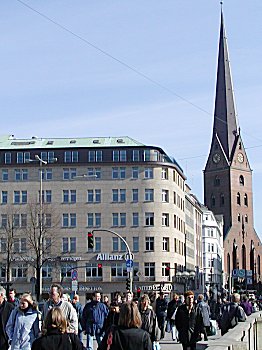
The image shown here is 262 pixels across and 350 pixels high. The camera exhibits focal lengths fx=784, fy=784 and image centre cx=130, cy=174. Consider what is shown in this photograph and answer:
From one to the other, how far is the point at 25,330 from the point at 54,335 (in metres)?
4.55

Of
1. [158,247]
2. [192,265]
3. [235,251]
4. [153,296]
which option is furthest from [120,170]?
[235,251]

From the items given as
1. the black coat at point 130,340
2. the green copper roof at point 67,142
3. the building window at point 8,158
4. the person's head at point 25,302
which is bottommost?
the black coat at point 130,340

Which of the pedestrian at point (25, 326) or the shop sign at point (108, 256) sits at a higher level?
the shop sign at point (108, 256)

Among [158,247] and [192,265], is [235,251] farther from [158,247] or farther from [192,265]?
[158,247]

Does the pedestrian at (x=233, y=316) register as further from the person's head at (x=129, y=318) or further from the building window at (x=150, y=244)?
the building window at (x=150, y=244)

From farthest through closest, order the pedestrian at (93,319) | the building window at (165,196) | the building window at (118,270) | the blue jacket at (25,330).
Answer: the building window at (165,196)
the building window at (118,270)
the pedestrian at (93,319)
the blue jacket at (25,330)

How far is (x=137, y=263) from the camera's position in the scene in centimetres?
8212

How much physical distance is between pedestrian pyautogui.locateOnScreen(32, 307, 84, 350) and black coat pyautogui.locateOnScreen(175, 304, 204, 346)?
28.3 ft

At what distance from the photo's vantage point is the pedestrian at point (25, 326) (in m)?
11.6

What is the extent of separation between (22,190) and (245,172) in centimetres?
8140

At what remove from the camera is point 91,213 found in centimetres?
8350

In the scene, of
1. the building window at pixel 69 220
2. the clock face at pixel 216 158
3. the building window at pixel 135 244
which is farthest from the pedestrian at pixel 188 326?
the clock face at pixel 216 158

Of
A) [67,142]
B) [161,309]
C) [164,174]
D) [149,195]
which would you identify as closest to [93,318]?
[161,309]

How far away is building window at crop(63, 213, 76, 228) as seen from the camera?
8281cm
